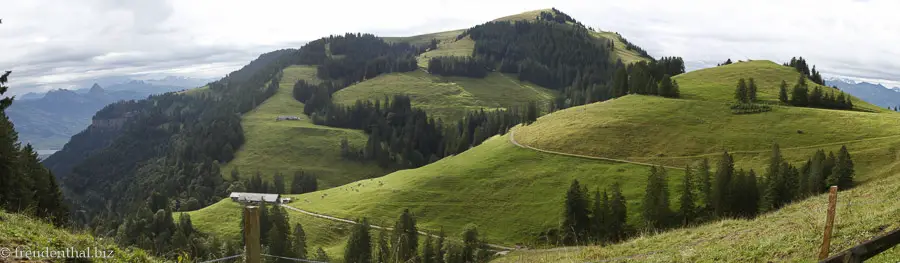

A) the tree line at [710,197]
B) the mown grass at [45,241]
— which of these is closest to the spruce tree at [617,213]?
the tree line at [710,197]

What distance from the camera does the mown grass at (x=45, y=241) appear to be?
13.9 m

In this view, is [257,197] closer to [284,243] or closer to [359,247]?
[284,243]

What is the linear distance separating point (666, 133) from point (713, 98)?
1779 inches

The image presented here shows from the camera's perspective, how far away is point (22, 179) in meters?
59.0

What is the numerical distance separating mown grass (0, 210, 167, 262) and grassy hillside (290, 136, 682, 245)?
91.5 meters

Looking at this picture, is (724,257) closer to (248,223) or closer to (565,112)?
(248,223)

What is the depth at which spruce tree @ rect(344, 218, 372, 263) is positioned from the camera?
9588 cm

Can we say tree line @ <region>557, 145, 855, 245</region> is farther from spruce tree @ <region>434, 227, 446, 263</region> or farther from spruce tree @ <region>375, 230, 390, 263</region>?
spruce tree @ <region>375, 230, 390, 263</region>

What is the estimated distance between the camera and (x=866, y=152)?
107 meters

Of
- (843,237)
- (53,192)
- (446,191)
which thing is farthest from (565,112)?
(843,237)

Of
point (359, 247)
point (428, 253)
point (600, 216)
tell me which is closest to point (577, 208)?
point (600, 216)

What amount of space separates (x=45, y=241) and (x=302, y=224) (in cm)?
11897

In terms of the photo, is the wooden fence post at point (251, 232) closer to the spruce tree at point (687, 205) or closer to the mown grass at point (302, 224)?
the mown grass at point (302, 224)

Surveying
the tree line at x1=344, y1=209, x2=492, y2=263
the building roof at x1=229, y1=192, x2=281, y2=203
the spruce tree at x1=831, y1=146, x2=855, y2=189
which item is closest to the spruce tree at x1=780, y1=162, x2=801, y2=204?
the spruce tree at x1=831, y1=146, x2=855, y2=189
